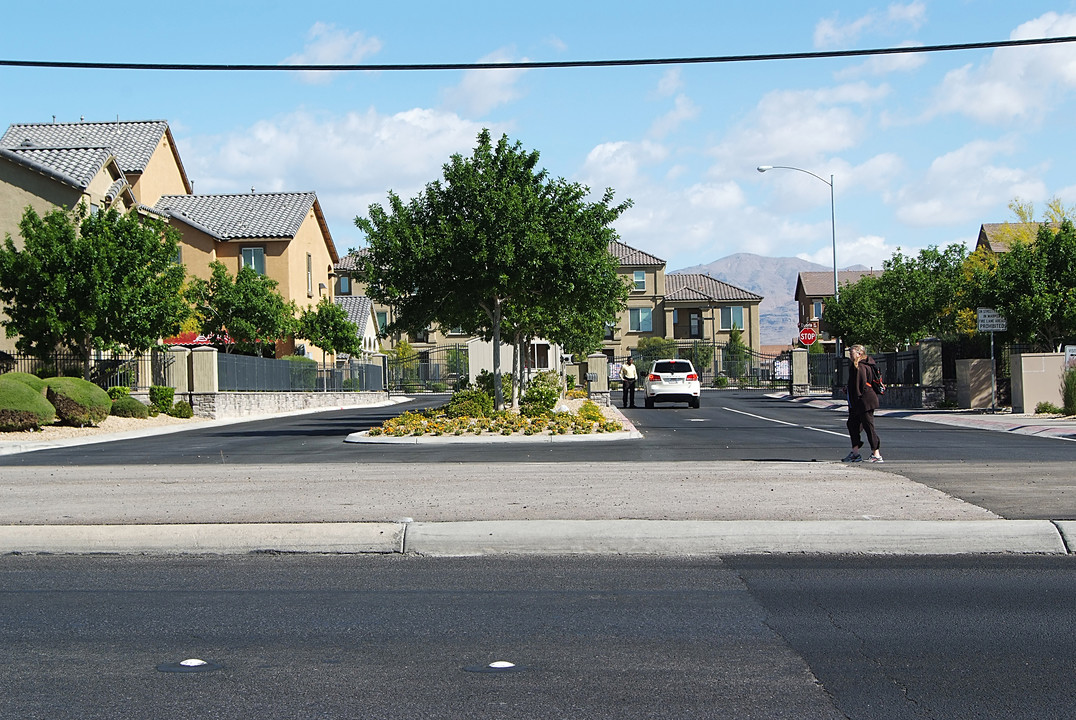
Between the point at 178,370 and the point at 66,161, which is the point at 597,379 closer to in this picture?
the point at 178,370

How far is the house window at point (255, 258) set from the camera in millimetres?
52562

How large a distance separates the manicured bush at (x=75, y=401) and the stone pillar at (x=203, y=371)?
7.39m

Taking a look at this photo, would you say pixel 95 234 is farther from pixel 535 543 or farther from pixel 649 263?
pixel 649 263

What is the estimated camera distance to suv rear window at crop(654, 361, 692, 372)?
3812cm

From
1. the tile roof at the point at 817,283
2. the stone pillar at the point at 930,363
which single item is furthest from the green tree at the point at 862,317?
the tile roof at the point at 817,283

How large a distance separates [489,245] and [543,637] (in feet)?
57.2

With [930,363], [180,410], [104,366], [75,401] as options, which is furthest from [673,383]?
[75,401]

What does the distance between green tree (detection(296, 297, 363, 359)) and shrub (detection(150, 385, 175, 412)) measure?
1728cm

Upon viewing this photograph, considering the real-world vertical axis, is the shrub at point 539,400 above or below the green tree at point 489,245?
below

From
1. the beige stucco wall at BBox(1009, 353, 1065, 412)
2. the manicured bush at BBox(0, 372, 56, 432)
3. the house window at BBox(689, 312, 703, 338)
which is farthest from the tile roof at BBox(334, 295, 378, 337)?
the beige stucco wall at BBox(1009, 353, 1065, 412)

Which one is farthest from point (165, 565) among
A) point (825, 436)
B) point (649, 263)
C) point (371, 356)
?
point (649, 263)

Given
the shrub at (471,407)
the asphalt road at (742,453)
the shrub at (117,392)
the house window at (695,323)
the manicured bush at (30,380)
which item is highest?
the house window at (695,323)

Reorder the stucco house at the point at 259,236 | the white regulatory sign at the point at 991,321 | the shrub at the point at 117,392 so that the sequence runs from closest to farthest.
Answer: the white regulatory sign at the point at 991,321 → the shrub at the point at 117,392 → the stucco house at the point at 259,236

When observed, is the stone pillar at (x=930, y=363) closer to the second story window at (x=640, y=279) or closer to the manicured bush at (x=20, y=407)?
the manicured bush at (x=20, y=407)
